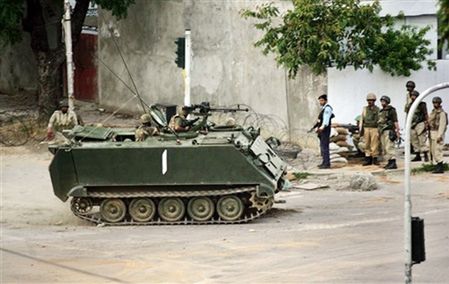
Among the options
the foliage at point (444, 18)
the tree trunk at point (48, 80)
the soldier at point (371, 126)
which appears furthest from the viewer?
the tree trunk at point (48, 80)

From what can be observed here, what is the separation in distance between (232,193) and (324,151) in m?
5.65

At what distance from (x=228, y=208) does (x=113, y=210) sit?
197 centimetres

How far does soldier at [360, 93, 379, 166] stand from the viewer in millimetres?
24406

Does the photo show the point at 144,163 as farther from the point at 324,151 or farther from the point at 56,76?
the point at 56,76

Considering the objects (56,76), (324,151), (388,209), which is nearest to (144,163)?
(388,209)

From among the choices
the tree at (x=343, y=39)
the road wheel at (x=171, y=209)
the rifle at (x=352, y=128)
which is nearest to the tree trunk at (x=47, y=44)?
the tree at (x=343, y=39)

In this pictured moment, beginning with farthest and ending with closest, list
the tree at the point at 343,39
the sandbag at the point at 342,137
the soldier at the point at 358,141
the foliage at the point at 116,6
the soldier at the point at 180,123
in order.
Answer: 1. the foliage at the point at 116,6
2. the sandbag at the point at 342,137
3. the tree at the point at 343,39
4. the soldier at the point at 358,141
5. the soldier at the point at 180,123

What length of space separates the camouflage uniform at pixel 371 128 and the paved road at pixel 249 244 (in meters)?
1.92

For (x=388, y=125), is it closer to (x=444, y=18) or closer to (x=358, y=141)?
(x=358, y=141)

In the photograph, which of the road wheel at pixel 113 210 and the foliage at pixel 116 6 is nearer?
the road wheel at pixel 113 210

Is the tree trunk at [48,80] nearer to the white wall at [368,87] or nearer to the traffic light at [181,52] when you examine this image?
the traffic light at [181,52]

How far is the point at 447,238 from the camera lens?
17.6 metres

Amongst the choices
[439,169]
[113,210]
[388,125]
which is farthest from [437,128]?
[113,210]

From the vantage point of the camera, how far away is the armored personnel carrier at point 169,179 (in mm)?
19609
